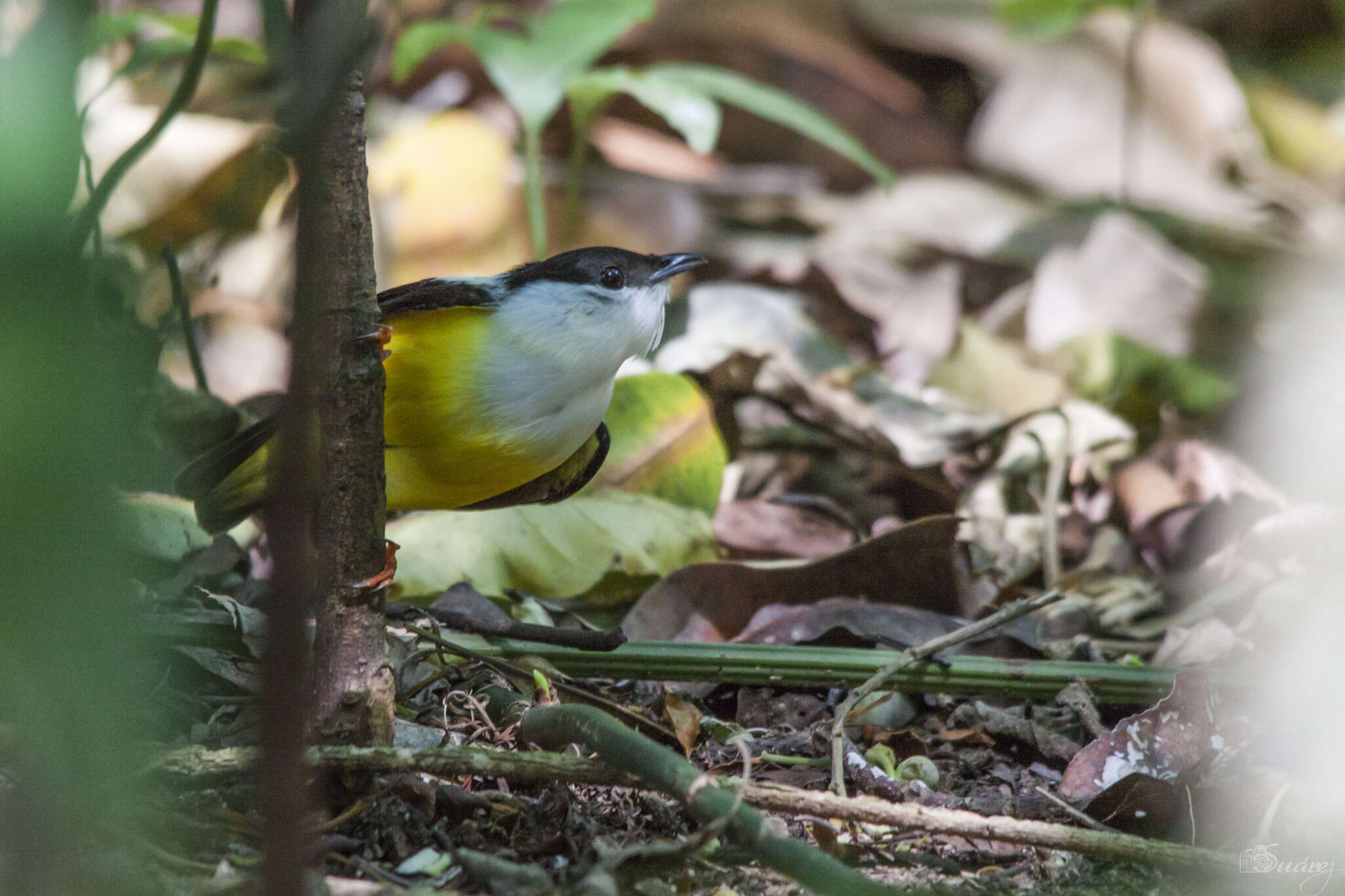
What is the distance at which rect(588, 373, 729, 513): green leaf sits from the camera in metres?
3.61

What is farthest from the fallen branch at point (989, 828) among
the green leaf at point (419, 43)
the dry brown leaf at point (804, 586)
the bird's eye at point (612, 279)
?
the green leaf at point (419, 43)

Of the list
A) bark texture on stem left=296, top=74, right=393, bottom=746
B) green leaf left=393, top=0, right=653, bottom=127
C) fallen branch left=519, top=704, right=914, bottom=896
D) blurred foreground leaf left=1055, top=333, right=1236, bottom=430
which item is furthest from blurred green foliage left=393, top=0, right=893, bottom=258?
fallen branch left=519, top=704, right=914, bottom=896

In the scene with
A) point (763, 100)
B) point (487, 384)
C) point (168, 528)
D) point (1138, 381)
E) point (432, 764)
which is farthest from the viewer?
point (1138, 381)

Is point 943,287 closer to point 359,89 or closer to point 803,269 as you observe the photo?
point 803,269

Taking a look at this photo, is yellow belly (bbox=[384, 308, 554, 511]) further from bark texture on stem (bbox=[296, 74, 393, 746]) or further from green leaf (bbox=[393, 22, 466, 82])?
green leaf (bbox=[393, 22, 466, 82])

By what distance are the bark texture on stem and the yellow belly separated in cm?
85

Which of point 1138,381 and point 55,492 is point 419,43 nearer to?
point 1138,381

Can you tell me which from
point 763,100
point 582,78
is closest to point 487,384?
point 582,78

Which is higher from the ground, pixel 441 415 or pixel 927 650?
pixel 441 415

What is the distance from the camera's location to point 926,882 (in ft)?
6.23

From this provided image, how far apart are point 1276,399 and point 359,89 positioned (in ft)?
13.1

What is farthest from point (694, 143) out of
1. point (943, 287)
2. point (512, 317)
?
point (943, 287)

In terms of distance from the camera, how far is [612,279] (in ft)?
10.0
